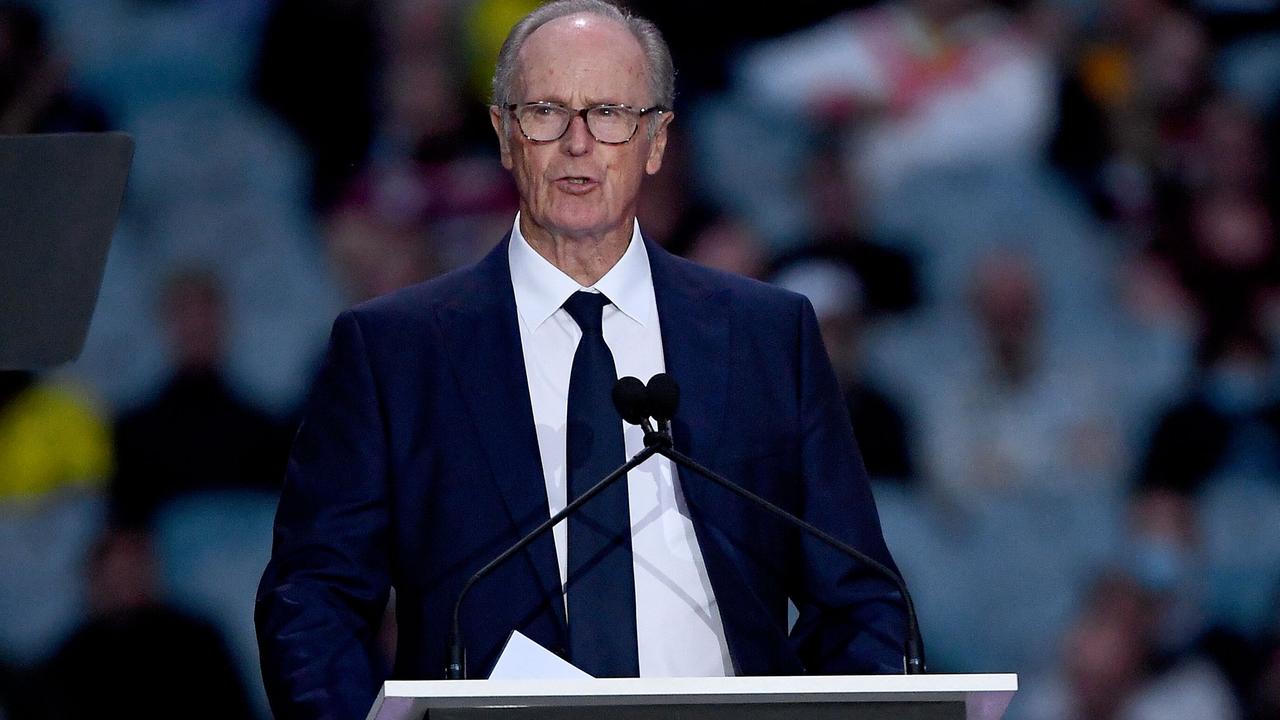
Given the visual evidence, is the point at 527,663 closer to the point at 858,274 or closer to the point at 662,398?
the point at 662,398

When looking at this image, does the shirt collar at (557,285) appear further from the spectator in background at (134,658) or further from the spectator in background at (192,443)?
the spectator in background at (134,658)

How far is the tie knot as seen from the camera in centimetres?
231

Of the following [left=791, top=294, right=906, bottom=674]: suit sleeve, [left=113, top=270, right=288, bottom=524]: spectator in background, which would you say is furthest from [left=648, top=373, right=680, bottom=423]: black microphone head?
[left=113, top=270, right=288, bottom=524]: spectator in background

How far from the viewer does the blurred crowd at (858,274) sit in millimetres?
3648

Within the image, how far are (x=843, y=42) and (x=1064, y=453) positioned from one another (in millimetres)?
944

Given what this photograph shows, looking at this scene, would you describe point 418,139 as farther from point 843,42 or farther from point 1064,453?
point 1064,453

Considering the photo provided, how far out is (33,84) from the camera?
148 inches

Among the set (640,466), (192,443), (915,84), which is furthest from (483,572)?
(915,84)

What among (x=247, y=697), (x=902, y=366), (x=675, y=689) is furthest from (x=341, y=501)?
(x=902, y=366)

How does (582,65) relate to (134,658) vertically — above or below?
above

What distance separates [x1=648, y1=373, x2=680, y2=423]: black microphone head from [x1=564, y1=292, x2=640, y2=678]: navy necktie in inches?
7.2

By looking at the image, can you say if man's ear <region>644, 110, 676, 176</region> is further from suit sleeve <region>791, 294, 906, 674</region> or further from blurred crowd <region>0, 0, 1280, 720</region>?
blurred crowd <region>0, 0, 1280, 720</region>

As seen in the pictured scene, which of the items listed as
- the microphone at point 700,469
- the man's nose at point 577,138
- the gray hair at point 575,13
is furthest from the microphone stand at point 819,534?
the gray hair at point 575,13

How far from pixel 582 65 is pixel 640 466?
51cm
